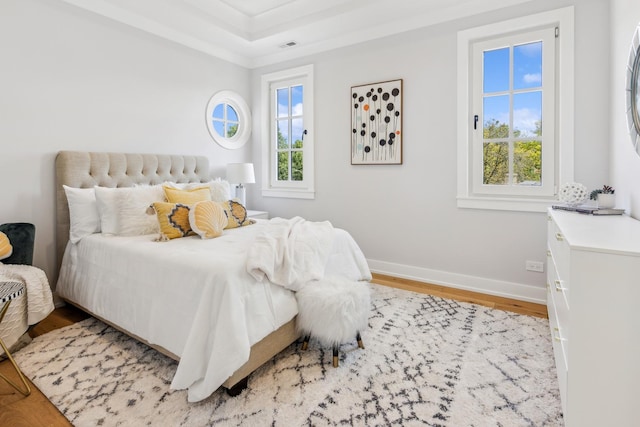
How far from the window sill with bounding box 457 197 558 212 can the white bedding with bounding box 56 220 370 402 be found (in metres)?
1.29

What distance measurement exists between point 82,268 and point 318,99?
2.95m

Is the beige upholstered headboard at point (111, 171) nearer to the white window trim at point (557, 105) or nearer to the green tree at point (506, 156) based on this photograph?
the white window trim at point (557, 105)

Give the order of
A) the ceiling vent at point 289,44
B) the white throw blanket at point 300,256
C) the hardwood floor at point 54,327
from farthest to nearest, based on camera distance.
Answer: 1. the ceiling vent at point 289,44
2. the white throw blanket at point 300,256
3. the hardwood floor at point 54,327

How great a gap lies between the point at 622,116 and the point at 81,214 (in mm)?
3907

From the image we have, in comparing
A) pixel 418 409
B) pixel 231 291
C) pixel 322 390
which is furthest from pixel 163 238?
pixel 418 409

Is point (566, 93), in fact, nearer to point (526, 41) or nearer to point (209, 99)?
point (526, 41)

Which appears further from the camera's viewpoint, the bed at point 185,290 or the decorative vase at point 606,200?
the decorative vase at point 606,200

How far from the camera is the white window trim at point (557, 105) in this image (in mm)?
2682

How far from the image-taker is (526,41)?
9.43 feet

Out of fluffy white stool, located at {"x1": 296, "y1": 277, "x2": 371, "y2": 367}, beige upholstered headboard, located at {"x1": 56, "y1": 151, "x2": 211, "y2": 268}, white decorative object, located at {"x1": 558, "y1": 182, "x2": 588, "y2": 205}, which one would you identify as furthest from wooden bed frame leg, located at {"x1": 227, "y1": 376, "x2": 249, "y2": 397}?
white decorative object, located at {"x1": 558, "y1": 182, "x2": 588, "y2": 205}

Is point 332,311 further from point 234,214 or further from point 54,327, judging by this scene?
point 54,327

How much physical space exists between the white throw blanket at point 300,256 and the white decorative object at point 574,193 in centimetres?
151

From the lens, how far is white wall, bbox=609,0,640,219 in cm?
196

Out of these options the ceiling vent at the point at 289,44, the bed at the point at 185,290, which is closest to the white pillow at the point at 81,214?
the bed at the point at 185,290
